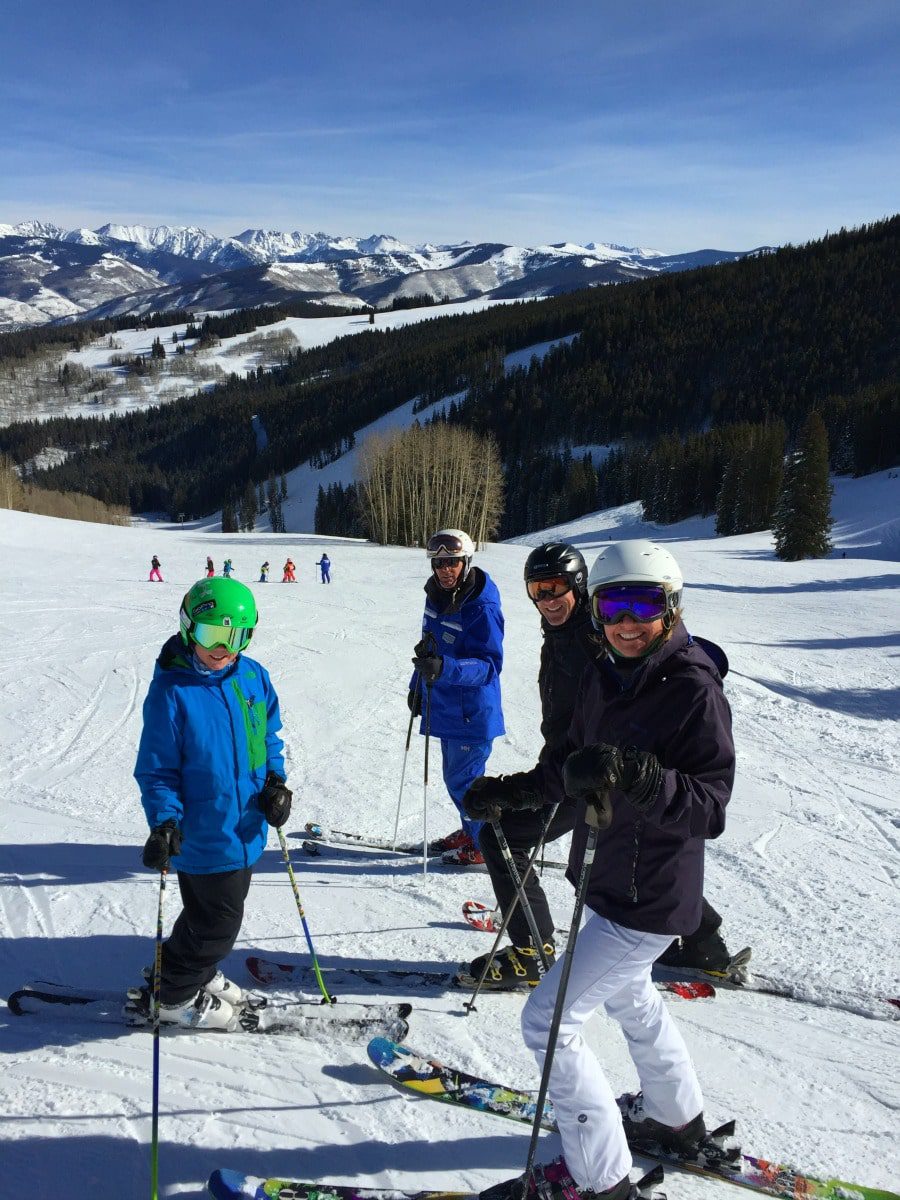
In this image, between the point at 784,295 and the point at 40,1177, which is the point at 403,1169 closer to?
the point at 40,1177

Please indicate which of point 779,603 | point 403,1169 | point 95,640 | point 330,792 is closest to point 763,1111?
point 403,1169

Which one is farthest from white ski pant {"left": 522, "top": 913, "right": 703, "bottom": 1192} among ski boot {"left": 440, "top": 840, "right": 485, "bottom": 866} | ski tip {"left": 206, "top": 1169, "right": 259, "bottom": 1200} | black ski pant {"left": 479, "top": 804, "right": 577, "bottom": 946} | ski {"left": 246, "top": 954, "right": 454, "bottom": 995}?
ski boot {"left": 440, "top": 840, "right": 485, "bottom": 866}

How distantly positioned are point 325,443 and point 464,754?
11932 centimetres

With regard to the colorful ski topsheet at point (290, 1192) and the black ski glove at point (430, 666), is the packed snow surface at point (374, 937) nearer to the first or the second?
the colorful ski topsheet at point (290, 1192)

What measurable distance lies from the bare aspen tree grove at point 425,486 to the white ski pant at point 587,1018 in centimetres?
4478

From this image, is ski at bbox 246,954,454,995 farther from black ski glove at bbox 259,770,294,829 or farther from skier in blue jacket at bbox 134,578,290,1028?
black ski glove at bbox 259,770,294,829

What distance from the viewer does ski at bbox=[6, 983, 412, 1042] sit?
3.35 metres

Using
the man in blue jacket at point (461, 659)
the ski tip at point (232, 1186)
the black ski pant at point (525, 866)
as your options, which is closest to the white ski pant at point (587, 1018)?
the ski tip at point (232, 1186)

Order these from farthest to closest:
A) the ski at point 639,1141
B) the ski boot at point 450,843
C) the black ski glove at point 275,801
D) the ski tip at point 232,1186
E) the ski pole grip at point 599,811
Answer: the ski boot at point 450,843
the black ski glove at point 275,801
the ski at point 639,1141
the ski tip at point 232,1186
the ski pole grip at point 599,811

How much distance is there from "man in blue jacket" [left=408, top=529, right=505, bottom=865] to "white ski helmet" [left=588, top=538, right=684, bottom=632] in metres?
1.95

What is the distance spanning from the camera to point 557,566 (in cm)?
360

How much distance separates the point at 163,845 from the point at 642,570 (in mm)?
2063

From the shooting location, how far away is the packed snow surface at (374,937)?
9.11ft

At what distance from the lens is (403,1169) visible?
106 inches
